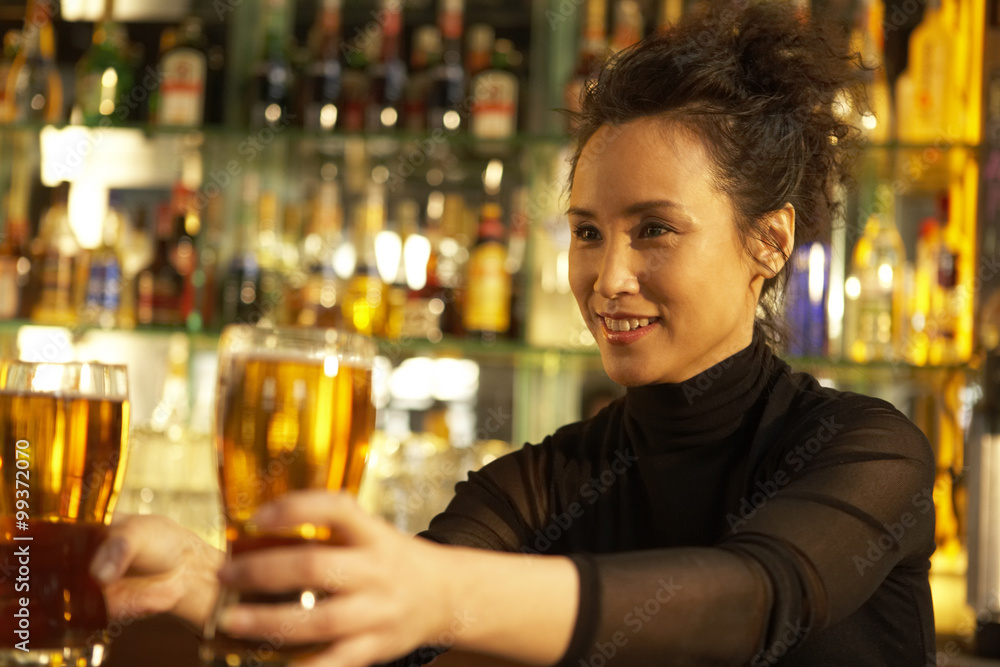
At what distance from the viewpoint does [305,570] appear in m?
0.34

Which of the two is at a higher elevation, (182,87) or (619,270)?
(182,87)

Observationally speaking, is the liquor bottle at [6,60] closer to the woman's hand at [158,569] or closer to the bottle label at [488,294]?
the bottle label at [488,294]

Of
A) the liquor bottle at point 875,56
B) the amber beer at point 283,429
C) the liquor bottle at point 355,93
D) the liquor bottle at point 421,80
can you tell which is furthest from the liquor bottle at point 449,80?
the amber beer at point 283,429

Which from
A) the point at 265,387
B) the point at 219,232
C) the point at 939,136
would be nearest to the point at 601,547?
the point at 265,387

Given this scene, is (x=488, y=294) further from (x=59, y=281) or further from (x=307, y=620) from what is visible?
(x=307, y=620)

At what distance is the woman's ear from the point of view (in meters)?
0.96

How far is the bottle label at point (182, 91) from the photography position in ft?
7.29

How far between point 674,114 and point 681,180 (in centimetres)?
7

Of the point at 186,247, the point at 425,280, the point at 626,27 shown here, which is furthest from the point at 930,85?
the point at 186,247

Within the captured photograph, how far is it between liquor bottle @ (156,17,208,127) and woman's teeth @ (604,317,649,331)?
60.9 inches

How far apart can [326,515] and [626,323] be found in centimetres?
61

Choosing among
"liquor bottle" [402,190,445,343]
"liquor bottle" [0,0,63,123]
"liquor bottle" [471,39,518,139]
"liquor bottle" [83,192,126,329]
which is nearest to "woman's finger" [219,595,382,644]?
"liquor bottle" [402,190,445,343]

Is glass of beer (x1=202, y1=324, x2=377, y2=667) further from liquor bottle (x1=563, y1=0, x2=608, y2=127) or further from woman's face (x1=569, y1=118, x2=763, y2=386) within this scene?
liquor bottle (x1=563, y1=0, x2=608, y2=127)

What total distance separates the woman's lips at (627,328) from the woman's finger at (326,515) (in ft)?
1.94
